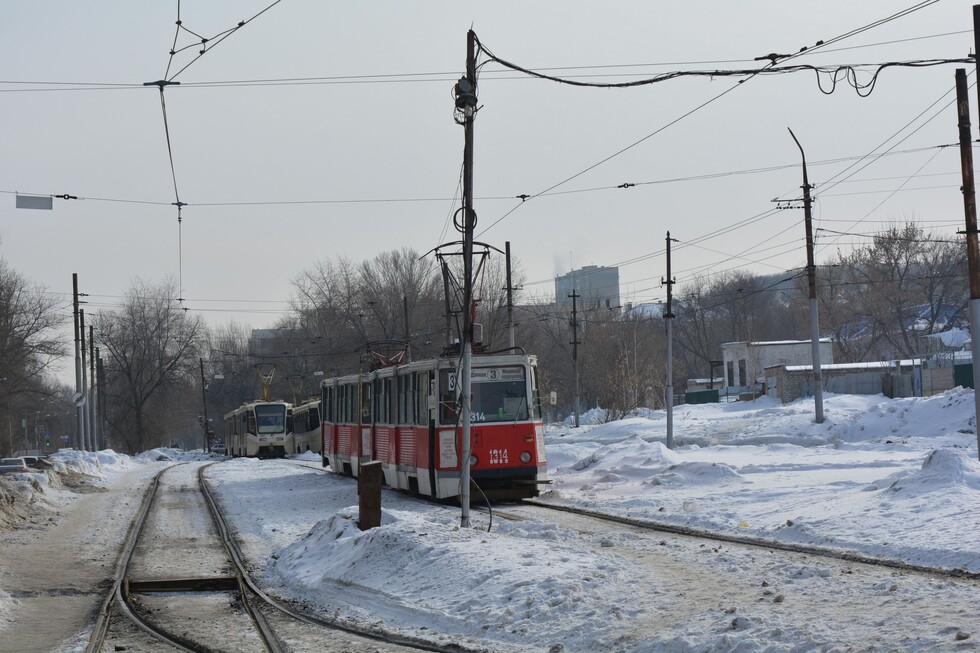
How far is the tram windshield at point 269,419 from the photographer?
173 feet

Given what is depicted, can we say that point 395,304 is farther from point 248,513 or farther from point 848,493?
point 848,493

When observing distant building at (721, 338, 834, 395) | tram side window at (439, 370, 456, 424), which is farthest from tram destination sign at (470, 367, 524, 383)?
distant building at (721, 338, 834, 395)

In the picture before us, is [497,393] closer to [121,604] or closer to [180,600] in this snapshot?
[180,600]

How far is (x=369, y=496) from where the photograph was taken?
13734 mm

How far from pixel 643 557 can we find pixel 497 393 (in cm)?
849

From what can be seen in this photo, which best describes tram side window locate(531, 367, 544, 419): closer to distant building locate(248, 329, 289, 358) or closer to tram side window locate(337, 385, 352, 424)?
tram side window locate(337, 385, 352, 424)

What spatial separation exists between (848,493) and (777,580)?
7424 millimetres

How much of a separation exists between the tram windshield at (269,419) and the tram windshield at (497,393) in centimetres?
3432

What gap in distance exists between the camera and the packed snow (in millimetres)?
8000

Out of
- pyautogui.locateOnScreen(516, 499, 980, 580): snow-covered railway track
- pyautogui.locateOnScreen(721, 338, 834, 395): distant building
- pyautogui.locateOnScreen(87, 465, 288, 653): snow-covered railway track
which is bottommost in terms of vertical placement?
pyautogui.locateOnScreen(87, 465, 288, 653): snow-covered railway track

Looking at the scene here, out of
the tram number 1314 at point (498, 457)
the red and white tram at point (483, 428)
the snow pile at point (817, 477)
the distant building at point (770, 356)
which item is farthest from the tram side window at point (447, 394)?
the distant building at point (770, 356)

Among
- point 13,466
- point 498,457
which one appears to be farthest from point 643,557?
point 13,466

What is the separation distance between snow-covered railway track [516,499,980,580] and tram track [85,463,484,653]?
479cm

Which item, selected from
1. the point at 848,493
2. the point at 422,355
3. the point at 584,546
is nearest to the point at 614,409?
the point at 422,355
